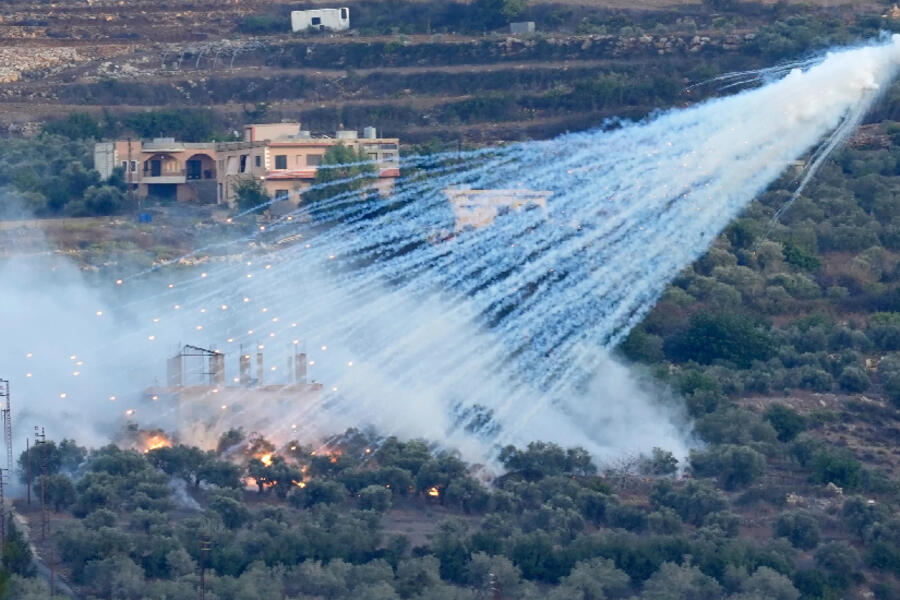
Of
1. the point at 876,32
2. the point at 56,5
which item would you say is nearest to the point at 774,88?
the point at 876,32

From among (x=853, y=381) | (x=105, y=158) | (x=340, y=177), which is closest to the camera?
(x=853, y=381)

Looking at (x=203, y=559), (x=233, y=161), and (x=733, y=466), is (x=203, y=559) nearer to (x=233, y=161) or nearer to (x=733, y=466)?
(x=733, y=466)

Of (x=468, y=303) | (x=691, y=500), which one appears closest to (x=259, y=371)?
(x=468, y=303)

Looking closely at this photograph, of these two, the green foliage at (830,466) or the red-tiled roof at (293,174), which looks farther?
the red-tiled roof at (293,174)

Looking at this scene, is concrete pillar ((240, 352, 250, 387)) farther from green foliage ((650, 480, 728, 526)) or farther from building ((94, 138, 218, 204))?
building ((94, 138, 218, 204))

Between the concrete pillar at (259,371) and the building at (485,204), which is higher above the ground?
the building at (485,204)

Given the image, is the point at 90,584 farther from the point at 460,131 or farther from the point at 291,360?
the point at 460,131

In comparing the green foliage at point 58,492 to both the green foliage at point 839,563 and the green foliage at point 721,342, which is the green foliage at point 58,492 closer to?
the green foliage at point 839,563

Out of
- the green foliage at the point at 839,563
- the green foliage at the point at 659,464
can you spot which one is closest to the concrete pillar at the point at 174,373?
the green foliage at the point at 659,464
